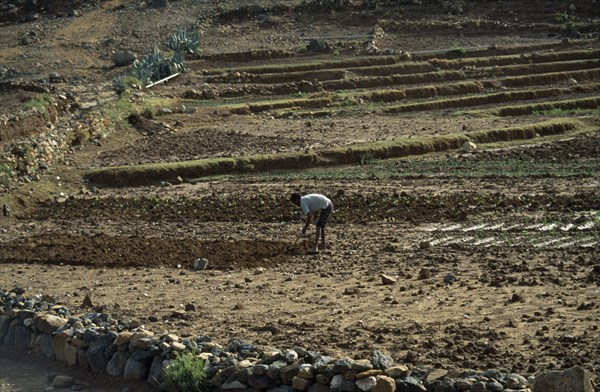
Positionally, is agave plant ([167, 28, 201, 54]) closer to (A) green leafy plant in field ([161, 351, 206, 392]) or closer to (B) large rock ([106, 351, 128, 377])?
(B) large rock ([106, 351, 128, 377])

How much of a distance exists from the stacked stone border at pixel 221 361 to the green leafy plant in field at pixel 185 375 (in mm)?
93

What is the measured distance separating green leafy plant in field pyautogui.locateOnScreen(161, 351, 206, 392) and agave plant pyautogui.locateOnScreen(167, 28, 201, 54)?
33.5m

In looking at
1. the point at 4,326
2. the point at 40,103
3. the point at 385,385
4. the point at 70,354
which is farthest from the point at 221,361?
the point at 40,103

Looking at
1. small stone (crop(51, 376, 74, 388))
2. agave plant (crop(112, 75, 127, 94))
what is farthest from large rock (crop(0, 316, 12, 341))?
agave plant (crop(112, 75, 127, 94))

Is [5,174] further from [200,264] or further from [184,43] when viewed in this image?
[184,43]

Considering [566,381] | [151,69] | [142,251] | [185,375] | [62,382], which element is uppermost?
[566,381]

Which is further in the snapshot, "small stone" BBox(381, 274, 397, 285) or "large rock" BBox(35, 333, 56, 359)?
"small stone" BBox(381, 274, 397, 285)

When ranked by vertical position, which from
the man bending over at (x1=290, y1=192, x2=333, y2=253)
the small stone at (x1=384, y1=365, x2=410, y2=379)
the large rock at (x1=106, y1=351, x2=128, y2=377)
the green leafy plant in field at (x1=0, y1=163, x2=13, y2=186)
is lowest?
the green leafy plant in field at (x1=0, y1=163, x2=13, y2=186)

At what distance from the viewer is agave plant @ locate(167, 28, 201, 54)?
44.7 m

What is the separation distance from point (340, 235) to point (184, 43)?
2767 cm

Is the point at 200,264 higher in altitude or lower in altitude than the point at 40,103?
higher

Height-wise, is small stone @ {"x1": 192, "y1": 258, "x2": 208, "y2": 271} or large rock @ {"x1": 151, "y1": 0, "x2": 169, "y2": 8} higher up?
small stone @ {"x1": 192, "y1": 258, "x2": 208, "y2": 271}

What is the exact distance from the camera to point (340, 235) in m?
18.6

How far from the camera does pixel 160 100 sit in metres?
34.7
